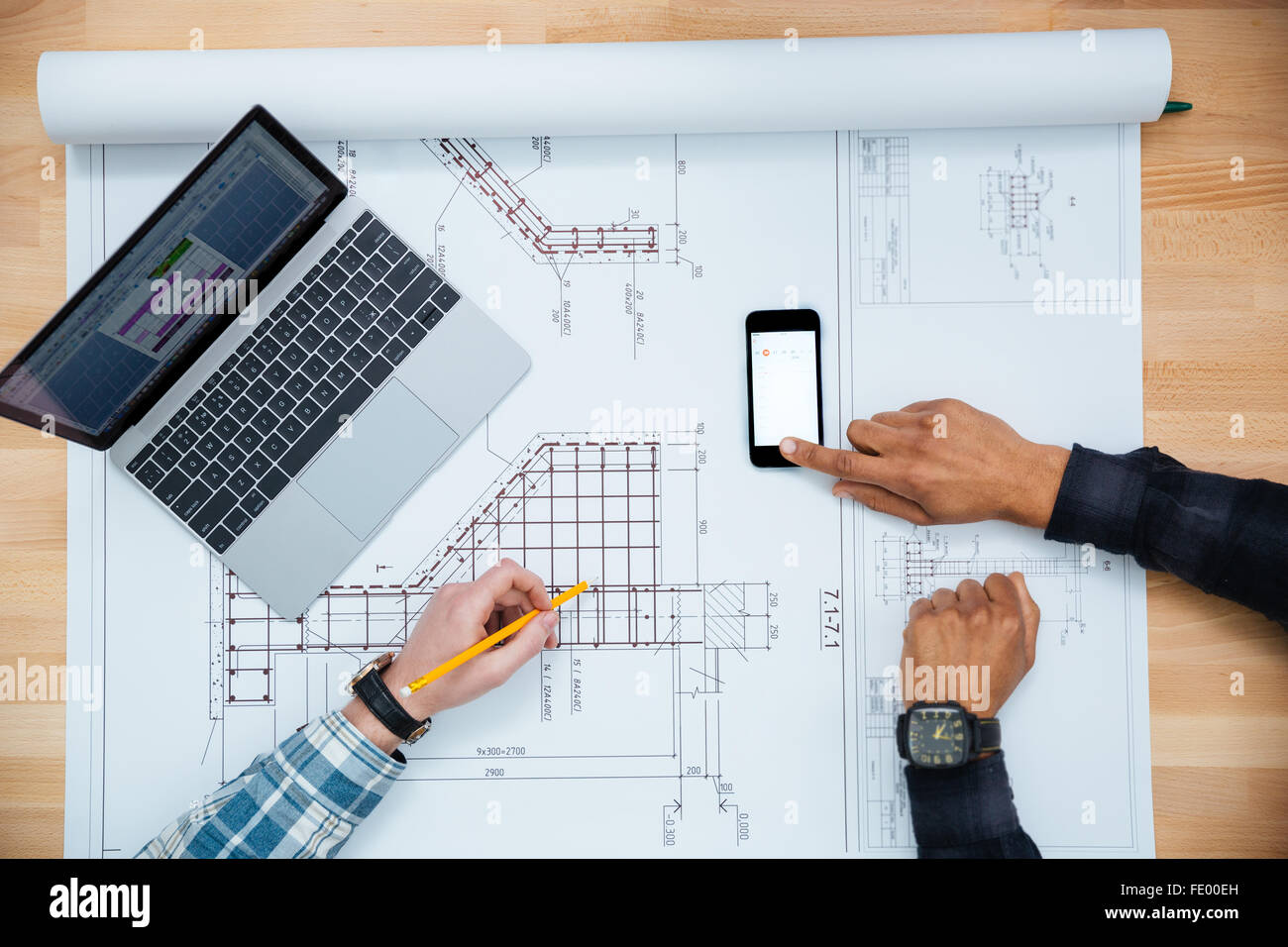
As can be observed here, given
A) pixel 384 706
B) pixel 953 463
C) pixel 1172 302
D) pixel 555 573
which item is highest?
pixel 1172 302

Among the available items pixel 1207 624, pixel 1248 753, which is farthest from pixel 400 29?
pixel 1248 753

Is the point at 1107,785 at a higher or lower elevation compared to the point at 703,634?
lower

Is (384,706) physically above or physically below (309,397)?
below

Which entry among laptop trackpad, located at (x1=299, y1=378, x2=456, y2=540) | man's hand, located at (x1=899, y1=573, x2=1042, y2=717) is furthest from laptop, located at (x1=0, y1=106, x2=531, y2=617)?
man's hand, located at (x1=899, y1=573, x2=1042, y2=717)

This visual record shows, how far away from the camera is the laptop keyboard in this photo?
1001 millimetres

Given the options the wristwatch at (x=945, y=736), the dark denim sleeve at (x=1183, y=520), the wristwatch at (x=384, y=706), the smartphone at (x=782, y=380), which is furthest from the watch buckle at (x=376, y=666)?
the dark denim sleeve at (x=1183, y=520)

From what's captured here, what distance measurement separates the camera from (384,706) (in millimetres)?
958

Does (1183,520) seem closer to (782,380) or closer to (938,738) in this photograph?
(938,738)

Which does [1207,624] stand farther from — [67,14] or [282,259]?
[67,14]

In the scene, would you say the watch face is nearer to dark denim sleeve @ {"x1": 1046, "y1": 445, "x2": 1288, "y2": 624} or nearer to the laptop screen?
dark denim sleeve @ {"x1": 1046, "y1": 445, "x2": 1288, "y2": 624}

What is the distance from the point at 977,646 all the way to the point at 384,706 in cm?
70

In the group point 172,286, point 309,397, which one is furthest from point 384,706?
point 172,286

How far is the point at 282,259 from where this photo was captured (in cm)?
101

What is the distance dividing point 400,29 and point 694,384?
1.90 feet
